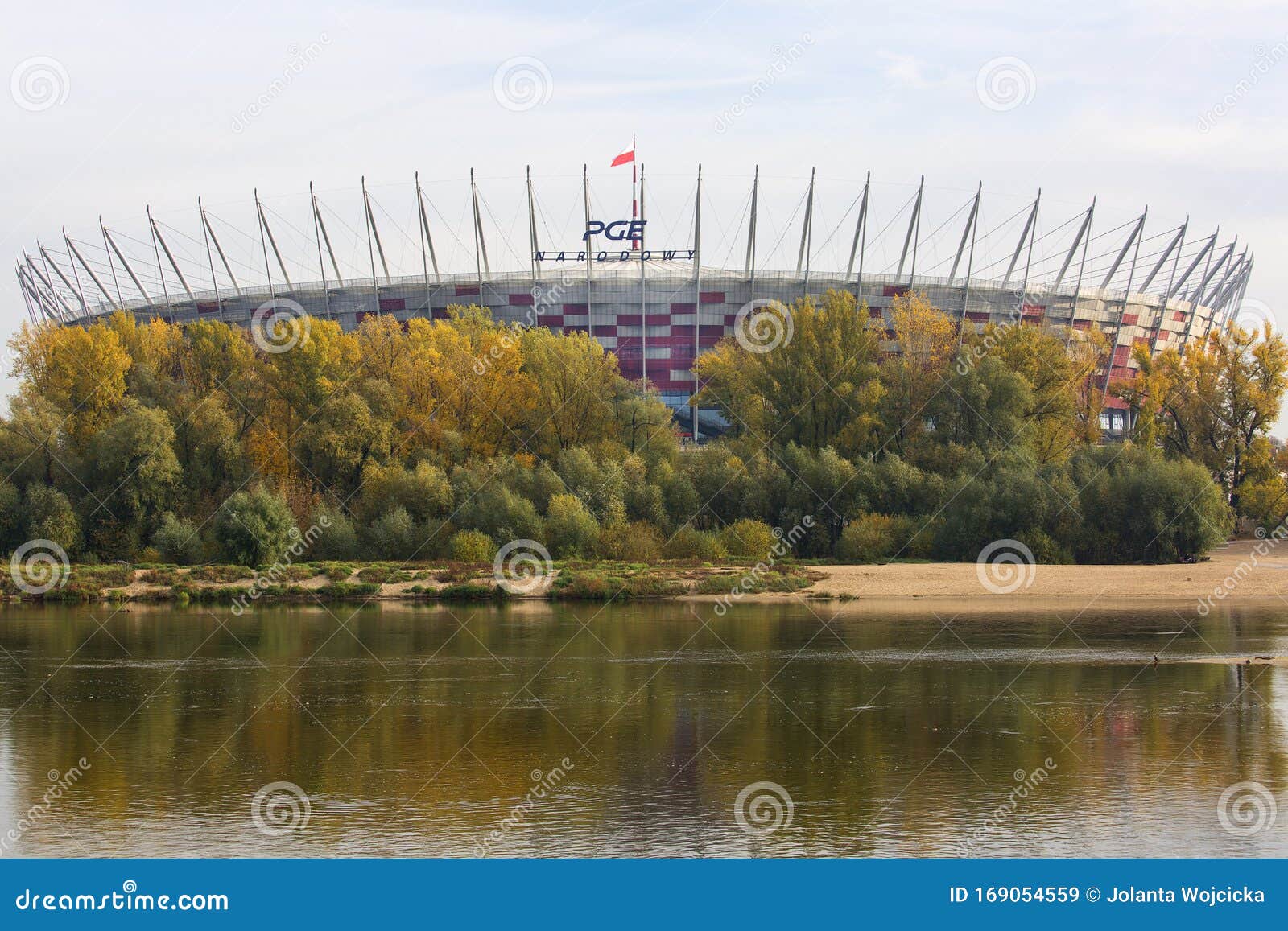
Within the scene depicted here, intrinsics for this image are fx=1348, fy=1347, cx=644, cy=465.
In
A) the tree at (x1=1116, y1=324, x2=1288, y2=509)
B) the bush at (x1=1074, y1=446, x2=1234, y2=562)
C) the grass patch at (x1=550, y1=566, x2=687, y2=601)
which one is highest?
the tree at (x1=1116, y1=324, x2=1288, y2=509)

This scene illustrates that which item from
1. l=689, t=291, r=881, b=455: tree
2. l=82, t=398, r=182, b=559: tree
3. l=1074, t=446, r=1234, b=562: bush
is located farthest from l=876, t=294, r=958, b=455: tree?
l=82, t=398, r=182, b=559: tree

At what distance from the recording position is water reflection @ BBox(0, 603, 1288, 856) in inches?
704

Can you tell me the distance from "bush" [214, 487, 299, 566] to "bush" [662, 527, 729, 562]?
15.9 meters

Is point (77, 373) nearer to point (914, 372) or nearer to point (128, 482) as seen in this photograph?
point (128, 482)

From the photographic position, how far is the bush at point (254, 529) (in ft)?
180

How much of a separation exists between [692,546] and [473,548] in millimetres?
9321

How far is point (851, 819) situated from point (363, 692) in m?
14.0

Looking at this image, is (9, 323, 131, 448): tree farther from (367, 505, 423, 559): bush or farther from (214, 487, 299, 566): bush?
(367, 505, 423, 559): bush

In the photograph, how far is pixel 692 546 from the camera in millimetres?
57625

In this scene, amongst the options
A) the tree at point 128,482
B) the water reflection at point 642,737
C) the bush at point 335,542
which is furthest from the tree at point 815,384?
the tree at point 128,482

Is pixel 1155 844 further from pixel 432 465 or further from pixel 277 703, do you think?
pixel 432 465

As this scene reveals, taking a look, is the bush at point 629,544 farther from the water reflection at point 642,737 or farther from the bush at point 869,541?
the water reflection at point 642,737

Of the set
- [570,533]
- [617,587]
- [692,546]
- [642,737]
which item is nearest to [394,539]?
[570,533]

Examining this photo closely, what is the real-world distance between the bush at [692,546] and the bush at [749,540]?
1.71ft
